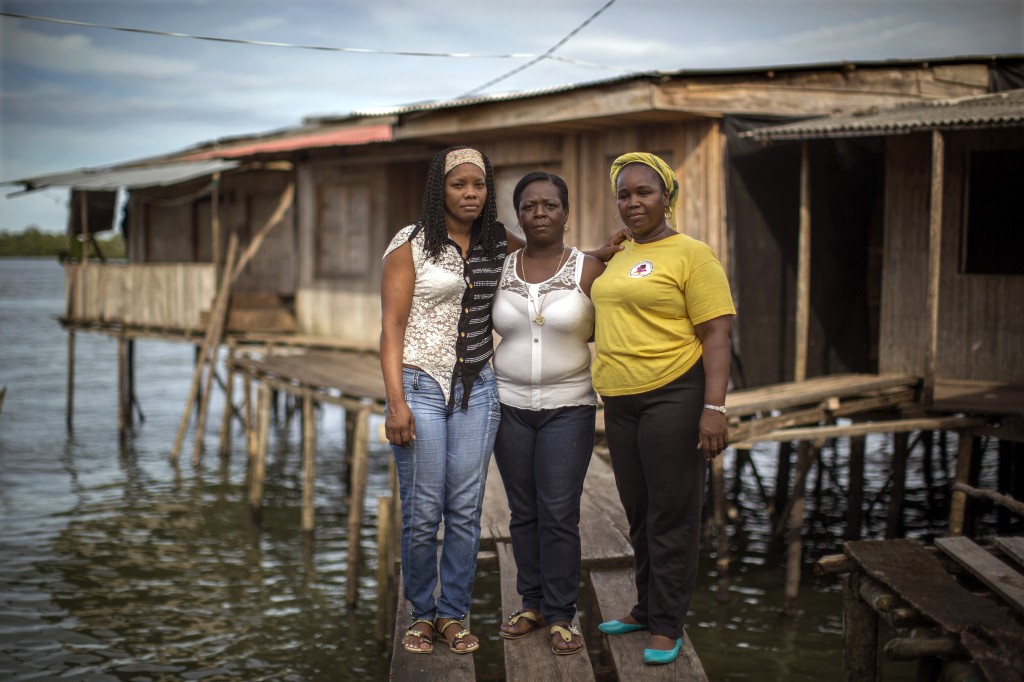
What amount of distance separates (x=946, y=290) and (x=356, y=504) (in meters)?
5.74

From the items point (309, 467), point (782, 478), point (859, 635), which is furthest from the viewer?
point (309, 467)

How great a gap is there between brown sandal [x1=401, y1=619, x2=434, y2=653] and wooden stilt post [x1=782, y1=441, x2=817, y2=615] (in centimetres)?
546

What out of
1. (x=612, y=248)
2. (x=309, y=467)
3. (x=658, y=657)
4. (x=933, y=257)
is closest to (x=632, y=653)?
(x=658, y=657)

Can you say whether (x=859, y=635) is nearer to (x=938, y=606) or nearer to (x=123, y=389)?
(x=938, y=606)

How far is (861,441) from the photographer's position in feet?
31.9

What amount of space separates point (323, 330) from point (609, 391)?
11.7m

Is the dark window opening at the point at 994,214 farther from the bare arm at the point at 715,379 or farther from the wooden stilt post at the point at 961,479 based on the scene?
the bare arm at the point at 715,379

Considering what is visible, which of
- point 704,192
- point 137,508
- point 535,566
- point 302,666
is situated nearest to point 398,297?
point 535,566

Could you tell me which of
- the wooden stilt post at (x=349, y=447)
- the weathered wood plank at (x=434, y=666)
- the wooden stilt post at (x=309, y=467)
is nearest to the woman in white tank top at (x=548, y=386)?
the weathered wood plank at (x=434, y=666)

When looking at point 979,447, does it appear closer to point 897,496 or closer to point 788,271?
point 897,496

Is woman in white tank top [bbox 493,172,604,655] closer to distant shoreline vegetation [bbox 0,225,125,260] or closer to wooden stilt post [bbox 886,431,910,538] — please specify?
wooden stilt post [bbox 886,431,910,538]

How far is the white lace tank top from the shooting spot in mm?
3738

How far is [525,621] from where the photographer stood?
393 centimetres

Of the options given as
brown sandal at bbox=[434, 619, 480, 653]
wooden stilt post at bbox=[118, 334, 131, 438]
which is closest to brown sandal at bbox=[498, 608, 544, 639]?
brown sandal at bbox=[434, 619, 480, 653]
